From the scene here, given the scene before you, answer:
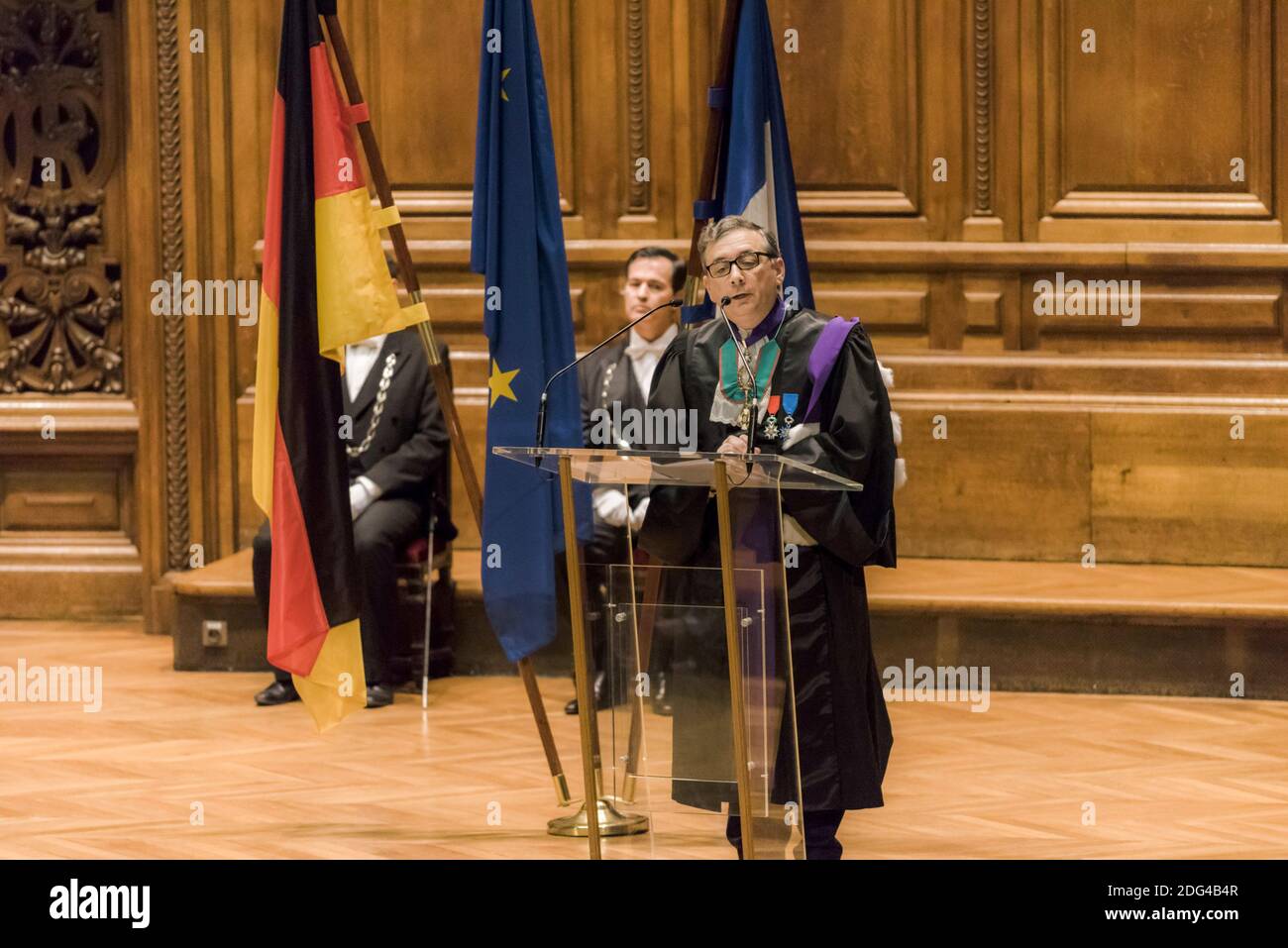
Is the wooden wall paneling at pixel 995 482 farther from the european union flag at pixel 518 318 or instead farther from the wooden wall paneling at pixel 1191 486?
the european union flag at pixel 518 318

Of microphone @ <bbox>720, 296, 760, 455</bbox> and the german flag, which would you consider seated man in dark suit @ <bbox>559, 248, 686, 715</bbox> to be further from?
microphone @ <bbox>720, 296, 760, 455</bbox>

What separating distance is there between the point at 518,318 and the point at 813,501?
4.34ft

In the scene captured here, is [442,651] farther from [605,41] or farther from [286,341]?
[605,41]

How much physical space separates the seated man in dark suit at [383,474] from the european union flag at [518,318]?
124cm

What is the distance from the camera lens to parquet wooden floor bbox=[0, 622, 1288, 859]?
416cm

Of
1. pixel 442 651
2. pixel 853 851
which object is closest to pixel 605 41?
pixel 442 651

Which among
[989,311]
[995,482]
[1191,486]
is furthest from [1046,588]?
[989,311]

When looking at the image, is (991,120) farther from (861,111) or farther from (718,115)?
(718,115)

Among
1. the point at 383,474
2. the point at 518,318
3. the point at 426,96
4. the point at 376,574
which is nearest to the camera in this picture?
the point at 518,318

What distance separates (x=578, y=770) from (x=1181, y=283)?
3.30m

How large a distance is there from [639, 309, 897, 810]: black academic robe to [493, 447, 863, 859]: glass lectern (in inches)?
0.7

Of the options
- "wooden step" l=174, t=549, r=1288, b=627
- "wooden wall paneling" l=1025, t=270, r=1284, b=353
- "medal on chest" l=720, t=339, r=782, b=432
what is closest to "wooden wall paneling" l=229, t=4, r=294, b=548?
"wooden step" l=174, t=549, r=1288, b=627

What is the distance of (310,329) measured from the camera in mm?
4406

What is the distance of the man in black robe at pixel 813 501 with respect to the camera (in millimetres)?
3527
